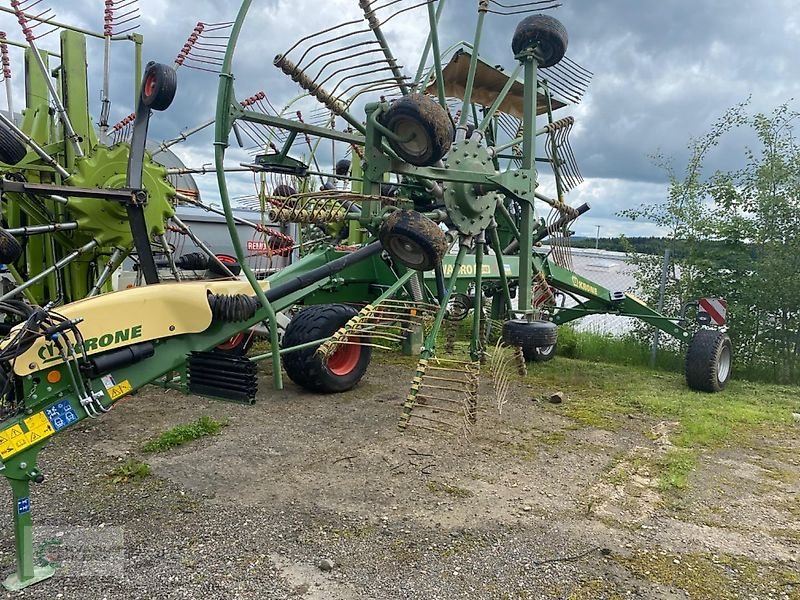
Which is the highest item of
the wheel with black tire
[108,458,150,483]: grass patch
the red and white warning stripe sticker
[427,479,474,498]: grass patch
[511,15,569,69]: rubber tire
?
[511,15,569,69]: rubber tire

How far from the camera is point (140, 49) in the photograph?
6152 millimetres

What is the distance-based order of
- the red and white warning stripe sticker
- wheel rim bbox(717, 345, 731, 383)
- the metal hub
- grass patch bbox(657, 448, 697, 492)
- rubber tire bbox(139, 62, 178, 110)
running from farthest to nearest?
the red and white warning stripe sticker → wheel rim bbox(717, 345, 731, 383) → grass patch bbox(657, 448, 697, 492) → the metal hub → rubber tire bbox(139, 62, 178, 110)

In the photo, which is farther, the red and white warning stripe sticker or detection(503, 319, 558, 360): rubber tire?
the red and white warning stripe sticker

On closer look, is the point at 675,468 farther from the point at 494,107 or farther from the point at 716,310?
the point at 716,310

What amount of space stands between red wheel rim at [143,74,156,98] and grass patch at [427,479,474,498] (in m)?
2.83

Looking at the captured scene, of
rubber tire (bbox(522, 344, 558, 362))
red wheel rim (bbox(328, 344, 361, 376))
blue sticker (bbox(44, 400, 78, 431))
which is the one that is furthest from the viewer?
rubber tire (bbox(522, 344, 558, 362))

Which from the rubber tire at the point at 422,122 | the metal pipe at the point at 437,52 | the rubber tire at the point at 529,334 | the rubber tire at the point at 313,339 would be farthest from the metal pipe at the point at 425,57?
the rubber tire at the point at 313,339

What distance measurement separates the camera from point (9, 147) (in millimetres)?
4590

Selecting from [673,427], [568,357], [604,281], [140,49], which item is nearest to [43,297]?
[140,49]

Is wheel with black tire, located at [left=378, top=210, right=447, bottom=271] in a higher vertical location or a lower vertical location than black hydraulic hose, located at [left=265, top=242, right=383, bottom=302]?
higher

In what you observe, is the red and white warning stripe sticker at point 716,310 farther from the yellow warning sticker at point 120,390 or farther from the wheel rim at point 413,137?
the yellow warning sticker at point 120,390

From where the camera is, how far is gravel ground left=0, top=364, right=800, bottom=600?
121 inches

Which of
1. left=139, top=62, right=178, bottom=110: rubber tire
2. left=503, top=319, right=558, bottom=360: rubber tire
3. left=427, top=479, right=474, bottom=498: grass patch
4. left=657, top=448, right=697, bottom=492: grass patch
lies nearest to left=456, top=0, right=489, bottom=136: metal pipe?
left=503, top=319, right=558, bottom=360: rubber tire

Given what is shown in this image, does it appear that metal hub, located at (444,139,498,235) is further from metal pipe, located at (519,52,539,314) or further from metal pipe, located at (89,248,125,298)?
metal pipe, located at (89,248,125,298)
